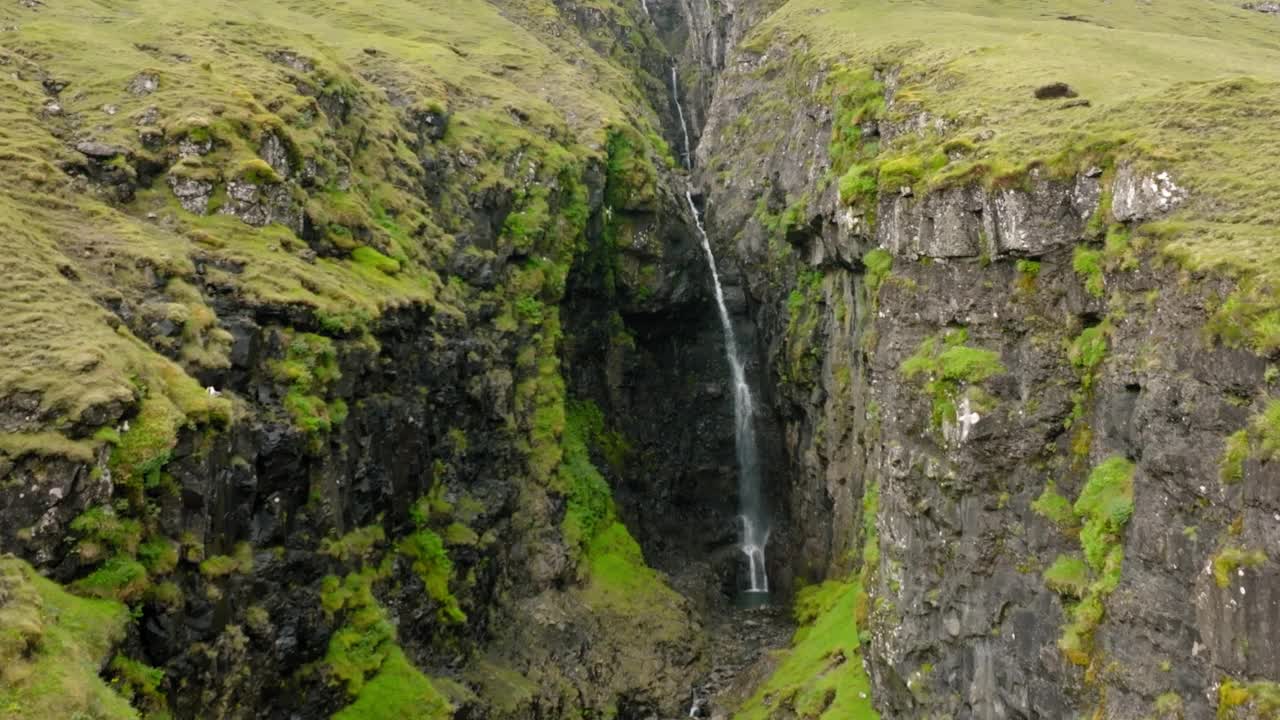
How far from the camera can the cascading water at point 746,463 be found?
196 feet

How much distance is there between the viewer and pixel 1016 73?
35500 millimetres

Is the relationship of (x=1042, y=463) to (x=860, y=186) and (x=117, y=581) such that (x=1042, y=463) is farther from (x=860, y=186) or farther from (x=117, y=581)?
(x=117, y=581)

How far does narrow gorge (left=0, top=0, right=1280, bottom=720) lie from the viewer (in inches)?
832

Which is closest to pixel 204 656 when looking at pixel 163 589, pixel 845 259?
pixel 163 589

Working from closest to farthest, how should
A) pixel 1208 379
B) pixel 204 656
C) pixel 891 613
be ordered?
pixel 1208 379 < pixel 204 656 < pixel 891 613

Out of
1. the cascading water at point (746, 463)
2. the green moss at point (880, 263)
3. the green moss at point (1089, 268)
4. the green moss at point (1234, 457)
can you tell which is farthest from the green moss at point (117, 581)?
the cascading water at point (746, 463)

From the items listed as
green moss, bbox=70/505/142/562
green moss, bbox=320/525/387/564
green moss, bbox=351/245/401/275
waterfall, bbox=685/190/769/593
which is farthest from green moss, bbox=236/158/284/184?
waterfall, bbox=685/190/769/593

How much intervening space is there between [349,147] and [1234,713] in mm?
42314

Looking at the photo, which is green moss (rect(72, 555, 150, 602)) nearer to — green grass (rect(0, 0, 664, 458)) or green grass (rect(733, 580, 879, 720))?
green grass (rect(0, 0, 664, 458))

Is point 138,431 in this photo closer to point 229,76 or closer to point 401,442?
point 401,442

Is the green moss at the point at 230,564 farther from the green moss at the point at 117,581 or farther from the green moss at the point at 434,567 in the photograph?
the green moss at the point at 434,567

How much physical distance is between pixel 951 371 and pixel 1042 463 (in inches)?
140

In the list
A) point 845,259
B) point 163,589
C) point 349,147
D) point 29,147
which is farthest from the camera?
point 349,147

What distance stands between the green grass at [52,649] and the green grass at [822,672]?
75.4ft
